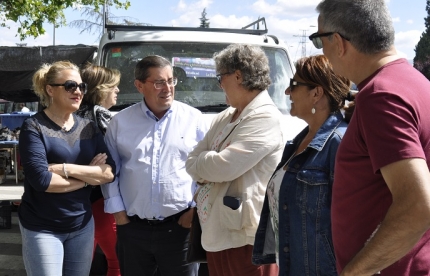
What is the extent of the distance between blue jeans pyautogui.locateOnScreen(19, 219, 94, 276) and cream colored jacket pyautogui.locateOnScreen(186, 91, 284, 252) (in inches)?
35.4

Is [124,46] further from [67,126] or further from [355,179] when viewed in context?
[355,179]

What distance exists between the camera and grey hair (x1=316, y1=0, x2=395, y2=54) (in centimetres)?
174

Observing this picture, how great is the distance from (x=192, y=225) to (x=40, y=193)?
3.24 ft

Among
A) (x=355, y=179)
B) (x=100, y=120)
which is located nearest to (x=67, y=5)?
(x=100, y=120)

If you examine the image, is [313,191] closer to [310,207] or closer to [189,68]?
[310,207]

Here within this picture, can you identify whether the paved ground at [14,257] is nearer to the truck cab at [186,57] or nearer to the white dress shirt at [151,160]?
the white dress shirt at [151,160]

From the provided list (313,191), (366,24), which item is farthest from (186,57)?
(366,24)

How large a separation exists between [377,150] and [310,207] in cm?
84

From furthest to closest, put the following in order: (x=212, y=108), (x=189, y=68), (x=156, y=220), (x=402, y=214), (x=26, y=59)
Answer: (x=26, y=59)
(x=189, y=68)
(x=212, y=108)
(x=156, y=220)
(x=402, y=214)

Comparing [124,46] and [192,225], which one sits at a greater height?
[124,46]

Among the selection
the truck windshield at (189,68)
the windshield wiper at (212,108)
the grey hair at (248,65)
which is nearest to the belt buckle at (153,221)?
the grey hair at (248,65)

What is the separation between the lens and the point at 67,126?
3576 millimetres

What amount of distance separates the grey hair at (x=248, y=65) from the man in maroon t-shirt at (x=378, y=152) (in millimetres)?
1217

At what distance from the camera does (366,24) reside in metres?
1.74
